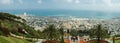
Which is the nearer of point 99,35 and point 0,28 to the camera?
point 99,35

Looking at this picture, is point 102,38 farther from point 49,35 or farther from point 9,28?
point 9,28

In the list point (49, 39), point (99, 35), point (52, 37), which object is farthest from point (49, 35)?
point (99, 35)

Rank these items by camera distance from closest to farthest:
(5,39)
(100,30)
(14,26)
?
(5,39)
(100,30)
(14,26)

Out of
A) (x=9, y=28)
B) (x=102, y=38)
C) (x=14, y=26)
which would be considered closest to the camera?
(x=102, y=38)

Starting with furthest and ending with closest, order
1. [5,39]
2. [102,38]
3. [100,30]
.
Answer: [102,38], [100,30], [5,39]

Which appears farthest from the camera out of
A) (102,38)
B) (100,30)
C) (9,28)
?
(9,28)

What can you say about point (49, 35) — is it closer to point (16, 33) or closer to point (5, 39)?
point (5, 39)

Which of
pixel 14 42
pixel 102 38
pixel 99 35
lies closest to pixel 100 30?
pixel 99 35

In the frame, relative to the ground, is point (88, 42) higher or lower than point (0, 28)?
lower

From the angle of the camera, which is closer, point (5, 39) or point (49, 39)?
point (5, 39)
